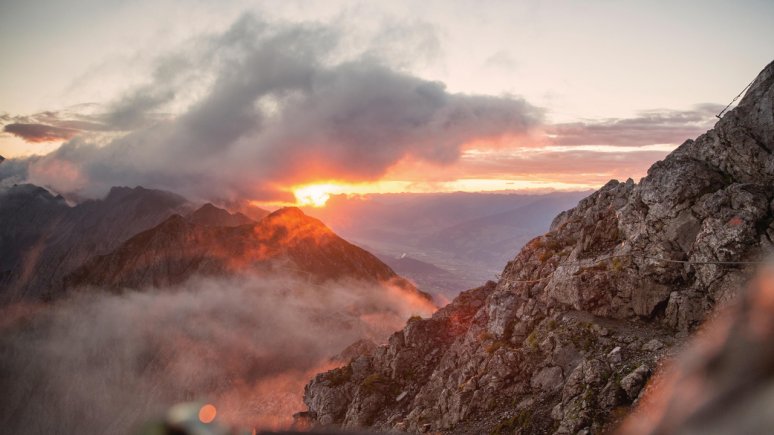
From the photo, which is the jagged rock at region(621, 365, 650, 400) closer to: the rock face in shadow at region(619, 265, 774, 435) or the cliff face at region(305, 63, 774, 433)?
the cliff face at region(305, 63, 774, 433)

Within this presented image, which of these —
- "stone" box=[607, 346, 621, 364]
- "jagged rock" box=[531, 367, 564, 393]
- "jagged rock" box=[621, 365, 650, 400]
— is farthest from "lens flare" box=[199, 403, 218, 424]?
"jagged rock" box=[531, 367, 564, 393]

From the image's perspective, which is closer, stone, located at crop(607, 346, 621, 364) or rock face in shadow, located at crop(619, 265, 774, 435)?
rock face in shadow, located at crop(619, 265, 774, 435)

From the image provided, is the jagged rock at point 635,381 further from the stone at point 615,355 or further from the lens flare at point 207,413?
the lens flare at point 207,413

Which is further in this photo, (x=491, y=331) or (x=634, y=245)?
(x=491, y=331)

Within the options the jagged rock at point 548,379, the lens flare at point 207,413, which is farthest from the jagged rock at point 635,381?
the lens flare at point 207,413

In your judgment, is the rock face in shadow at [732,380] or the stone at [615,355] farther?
the stone at [615,355]

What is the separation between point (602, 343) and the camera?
38781mm

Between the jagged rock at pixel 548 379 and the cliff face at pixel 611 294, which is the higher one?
the cliff face at pixel 611 294

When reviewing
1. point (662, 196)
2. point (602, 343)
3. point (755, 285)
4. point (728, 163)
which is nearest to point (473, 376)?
point (602, 343)

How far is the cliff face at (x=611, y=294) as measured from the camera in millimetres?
34281

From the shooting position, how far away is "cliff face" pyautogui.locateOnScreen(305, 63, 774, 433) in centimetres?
3428

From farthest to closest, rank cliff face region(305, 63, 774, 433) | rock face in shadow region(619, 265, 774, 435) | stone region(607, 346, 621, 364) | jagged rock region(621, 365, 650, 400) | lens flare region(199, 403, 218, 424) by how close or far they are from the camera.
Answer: stone region(607, 346, 621, 364)
cliff face region(305, 63, 774, 433)
jagged rock region(621, 365, 650, 400)
lens flare region(199, 403, 218, 424)
rock face in shadow region(619, 265, 774, 435)

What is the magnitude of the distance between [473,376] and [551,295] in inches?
481

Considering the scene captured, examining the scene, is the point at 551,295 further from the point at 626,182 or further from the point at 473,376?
the point at 626,182
